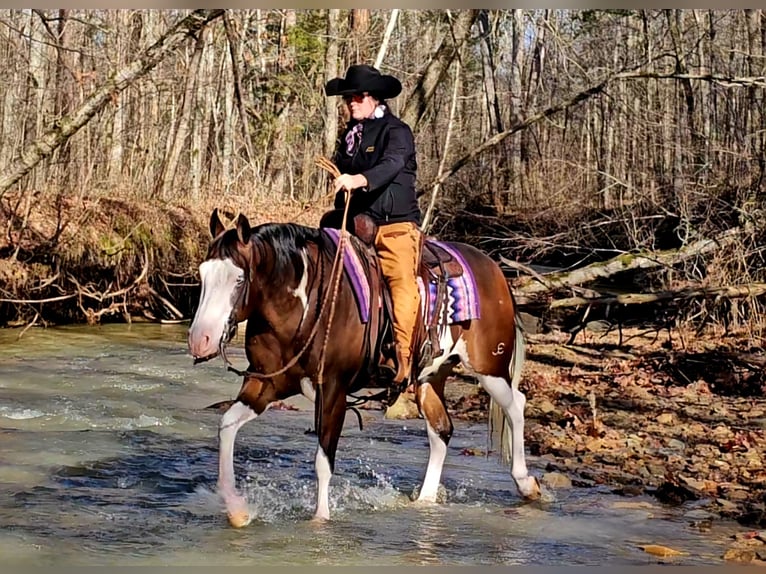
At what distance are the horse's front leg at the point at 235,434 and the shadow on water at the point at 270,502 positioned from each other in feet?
0.36

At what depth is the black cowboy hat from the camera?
594 centimetres

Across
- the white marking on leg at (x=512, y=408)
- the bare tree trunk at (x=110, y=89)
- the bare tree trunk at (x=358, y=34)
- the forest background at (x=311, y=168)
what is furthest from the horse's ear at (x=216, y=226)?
the bare tree trunk at (x=358, y=34)

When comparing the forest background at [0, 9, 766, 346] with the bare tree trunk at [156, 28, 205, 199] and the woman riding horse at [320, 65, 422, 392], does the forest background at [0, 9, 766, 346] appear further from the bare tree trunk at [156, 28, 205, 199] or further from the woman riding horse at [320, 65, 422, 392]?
the woman riding horse at [320, 65, 422, 392]

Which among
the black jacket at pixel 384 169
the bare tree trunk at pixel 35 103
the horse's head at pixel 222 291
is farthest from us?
the bare tree trunk at pixel 35 103

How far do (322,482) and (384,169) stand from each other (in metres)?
1.87

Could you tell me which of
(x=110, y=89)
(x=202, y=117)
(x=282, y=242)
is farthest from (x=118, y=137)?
(x=282, y=242)

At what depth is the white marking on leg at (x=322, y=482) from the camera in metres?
5.55

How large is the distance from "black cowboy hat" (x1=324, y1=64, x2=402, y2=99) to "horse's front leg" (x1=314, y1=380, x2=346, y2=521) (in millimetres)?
1764

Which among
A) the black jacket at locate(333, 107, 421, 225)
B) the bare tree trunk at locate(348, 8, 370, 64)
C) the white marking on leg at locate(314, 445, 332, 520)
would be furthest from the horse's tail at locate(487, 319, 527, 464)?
the bare tree trunk at locate(348, 8, 370, 64)

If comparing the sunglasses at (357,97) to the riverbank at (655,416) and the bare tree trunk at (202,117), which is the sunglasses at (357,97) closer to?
the riverbank at (655,416)

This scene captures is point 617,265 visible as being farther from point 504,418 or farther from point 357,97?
point 357,97

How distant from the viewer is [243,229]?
5.11 m

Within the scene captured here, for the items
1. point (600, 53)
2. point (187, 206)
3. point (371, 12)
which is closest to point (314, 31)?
point (371, 12)

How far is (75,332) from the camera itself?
15.2 metres
